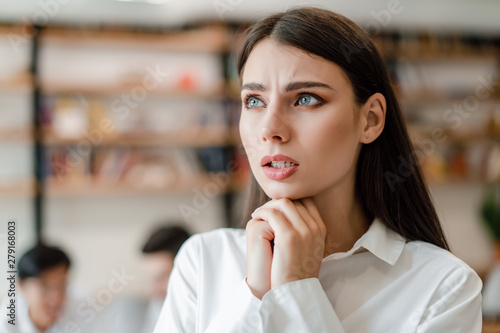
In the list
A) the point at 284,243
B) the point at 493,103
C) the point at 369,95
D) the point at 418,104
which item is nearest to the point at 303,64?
the point at 369,95

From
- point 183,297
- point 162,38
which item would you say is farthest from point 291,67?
point 162,38

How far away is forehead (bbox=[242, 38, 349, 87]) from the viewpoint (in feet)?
3.45

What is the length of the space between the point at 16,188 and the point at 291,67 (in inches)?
126

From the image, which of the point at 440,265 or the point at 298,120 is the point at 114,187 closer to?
the point at 298,120

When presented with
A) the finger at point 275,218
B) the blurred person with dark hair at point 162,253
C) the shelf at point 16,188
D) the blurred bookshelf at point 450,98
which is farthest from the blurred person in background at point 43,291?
the blurred bookshelf at point 450,98

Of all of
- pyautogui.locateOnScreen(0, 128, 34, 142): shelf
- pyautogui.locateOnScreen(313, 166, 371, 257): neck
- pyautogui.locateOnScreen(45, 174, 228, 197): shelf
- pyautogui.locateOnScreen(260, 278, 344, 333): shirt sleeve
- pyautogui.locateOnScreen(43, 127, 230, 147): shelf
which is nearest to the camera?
pyautogui.locateOnScreen(260, 278, 344, 333): shirt sleeve

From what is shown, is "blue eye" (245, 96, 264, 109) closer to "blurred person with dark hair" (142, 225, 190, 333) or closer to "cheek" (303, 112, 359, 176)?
"cheek" (303, 112, 359, 176)

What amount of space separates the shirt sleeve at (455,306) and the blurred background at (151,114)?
3.00 m

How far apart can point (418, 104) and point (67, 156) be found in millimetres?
3187

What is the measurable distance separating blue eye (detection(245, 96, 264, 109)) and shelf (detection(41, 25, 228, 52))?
3173 mm

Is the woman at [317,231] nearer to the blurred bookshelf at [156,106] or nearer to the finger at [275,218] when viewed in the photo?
the finger at [275,218]

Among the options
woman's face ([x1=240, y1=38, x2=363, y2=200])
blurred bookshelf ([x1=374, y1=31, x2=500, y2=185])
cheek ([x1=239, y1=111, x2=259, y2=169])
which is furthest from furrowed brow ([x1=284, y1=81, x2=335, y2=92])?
blurred bookshelf ([x1=374, y1=31, x2=500, y2=185])

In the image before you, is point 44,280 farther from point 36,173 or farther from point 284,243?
→ point 284,243

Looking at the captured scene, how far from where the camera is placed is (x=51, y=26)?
3924 millimetres
